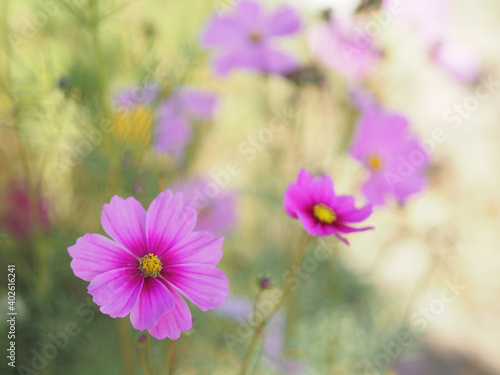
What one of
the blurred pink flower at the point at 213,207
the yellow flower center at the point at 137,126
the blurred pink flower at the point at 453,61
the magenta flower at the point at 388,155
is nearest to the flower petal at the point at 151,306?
the yellow flower center at the point at 137,126

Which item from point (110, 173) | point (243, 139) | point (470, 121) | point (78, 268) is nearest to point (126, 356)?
point (110, 173)

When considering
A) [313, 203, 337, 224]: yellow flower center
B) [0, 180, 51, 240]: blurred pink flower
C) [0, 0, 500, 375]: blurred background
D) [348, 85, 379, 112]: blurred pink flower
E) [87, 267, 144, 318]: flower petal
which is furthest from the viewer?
[0, 180, 51, 240]: blurred pink flower

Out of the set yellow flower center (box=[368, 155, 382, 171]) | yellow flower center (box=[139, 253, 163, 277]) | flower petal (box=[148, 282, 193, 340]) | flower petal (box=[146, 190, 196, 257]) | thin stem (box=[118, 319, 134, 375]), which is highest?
flower petal (box=[146, 190, 196, 257])

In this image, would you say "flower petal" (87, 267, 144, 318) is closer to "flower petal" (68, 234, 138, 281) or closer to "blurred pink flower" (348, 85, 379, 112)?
"flower petal" (68, 234, 138, 281)

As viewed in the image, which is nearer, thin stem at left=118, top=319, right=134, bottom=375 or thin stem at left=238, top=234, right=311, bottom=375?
thin stem at left=238, top=234, right=311, bottom=375

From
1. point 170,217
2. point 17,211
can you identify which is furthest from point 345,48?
point 17,211

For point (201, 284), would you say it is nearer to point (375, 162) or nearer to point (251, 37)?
point (375, 162)

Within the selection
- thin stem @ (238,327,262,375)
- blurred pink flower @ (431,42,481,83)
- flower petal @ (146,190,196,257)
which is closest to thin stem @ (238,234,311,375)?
thin stem @ (238,327,262,375)

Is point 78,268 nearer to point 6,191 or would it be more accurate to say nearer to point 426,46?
point 6,191

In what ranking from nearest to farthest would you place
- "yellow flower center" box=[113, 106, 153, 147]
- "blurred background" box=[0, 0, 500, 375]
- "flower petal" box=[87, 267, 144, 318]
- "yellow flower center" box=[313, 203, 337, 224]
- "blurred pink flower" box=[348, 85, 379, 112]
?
"flower petal" box=[87, 267, 144, 318] < "yellow flower center" box=[313, 203, 337, 224] < "yellow flower center" box=[113, 106, 153, 147] < "blurred background" box=[0, 0, 500, 375] < "blurred pink flower" box=[348, 85, 379, 112]

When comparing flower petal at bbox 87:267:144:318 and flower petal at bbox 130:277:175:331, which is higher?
flower petal at bbox 87:267:144:318
